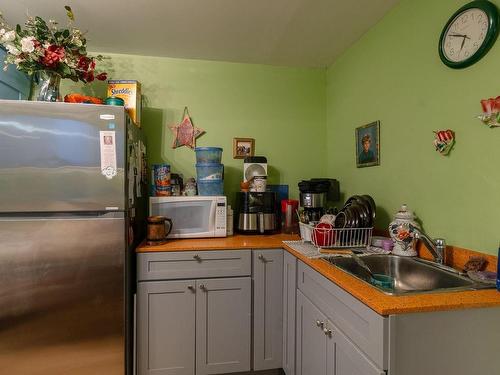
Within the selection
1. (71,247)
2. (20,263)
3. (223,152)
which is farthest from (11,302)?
(223,152)

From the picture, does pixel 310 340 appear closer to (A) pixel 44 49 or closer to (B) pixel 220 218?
(B) pixel 220 218

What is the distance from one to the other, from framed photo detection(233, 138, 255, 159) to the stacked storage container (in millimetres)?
283

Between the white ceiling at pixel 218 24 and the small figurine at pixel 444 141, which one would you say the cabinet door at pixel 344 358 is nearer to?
the small figurine at pixel 444 141

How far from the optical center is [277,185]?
2496 mm

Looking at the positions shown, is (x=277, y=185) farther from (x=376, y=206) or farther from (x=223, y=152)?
(x=376, y=206)

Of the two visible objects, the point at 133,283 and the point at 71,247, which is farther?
the point at 133,283

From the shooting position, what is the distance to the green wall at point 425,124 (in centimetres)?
118

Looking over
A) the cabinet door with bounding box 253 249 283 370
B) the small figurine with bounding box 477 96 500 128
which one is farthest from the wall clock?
the cabinet door with bounding box 253 249 283 370

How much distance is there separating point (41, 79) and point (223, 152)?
1.29 metres

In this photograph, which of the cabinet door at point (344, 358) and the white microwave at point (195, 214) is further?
the white microwave at point (195, 214)

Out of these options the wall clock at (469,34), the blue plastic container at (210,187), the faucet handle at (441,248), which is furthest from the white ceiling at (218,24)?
the faucet handle at (441,248)

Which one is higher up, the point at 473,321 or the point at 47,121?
the point at 47,121

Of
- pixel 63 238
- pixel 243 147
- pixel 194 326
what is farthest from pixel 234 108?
pixel 194 326

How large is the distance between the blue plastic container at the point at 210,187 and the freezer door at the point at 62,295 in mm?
682
